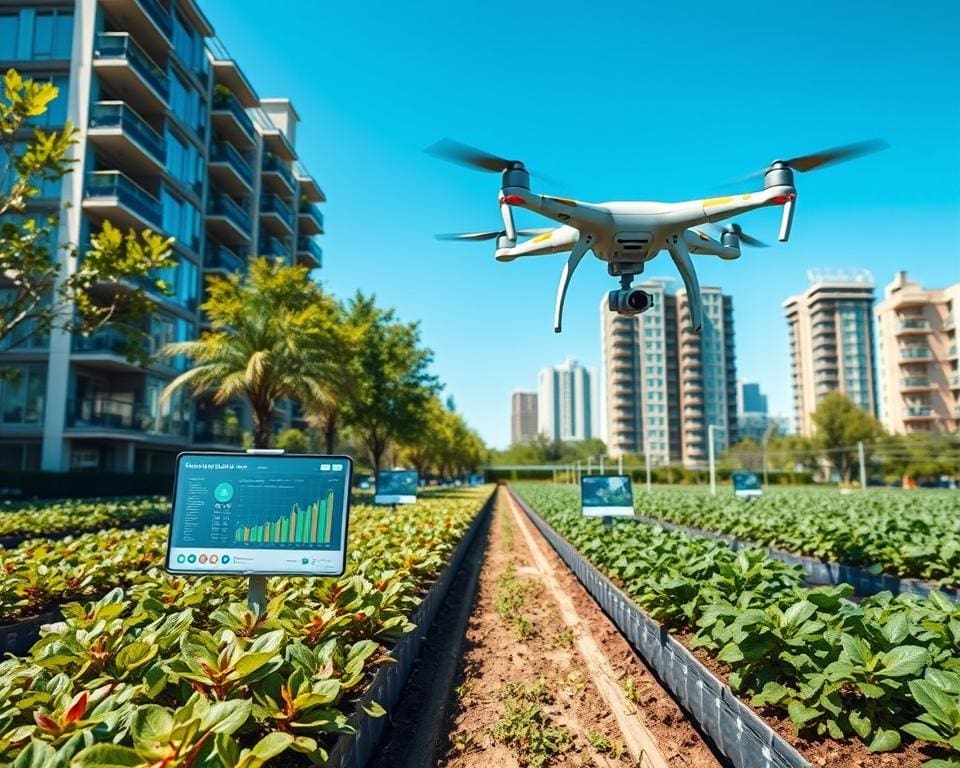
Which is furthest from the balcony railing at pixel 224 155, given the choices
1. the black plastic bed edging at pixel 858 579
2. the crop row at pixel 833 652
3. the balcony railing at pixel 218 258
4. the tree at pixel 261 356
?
the crop row at pixel 833 652

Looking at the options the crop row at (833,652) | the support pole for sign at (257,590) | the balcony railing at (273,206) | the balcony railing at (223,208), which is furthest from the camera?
the balcony railing at (273,206)

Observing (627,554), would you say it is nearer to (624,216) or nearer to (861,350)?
(624,216)

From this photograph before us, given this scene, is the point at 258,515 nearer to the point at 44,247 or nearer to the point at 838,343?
the point at 44,247

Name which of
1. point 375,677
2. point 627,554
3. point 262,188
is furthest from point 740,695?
point 262,188

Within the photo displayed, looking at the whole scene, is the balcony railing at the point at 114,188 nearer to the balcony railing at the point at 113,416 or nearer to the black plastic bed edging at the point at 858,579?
the balcony railing at the point at 113,416

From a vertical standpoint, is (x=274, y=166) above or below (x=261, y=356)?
above

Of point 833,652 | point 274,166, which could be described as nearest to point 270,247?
point 274,166

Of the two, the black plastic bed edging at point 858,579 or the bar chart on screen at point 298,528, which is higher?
the bar chart on screen at point 298,528
